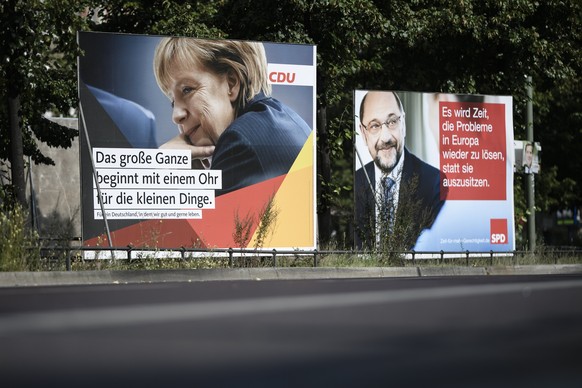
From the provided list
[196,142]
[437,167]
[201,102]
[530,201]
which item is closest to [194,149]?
[196,142]

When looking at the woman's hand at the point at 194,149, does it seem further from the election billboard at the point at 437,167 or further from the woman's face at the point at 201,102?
the election billboard at the point at 437,167

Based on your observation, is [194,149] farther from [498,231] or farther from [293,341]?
[293,341]

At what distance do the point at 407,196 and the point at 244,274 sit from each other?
6122 mm

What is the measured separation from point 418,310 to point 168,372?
4321 mm

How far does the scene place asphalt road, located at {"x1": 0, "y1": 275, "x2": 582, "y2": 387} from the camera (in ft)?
19.0

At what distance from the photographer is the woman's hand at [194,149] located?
860 inches

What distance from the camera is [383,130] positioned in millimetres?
24984

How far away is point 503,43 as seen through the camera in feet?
97.9

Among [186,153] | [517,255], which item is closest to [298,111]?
[186,153]

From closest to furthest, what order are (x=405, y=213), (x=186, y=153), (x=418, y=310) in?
(x=418, y=310) < (x=186, y=153) < (x=405, y=213)

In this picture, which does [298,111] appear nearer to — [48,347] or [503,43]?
[503,43]

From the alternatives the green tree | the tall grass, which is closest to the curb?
the tall grass

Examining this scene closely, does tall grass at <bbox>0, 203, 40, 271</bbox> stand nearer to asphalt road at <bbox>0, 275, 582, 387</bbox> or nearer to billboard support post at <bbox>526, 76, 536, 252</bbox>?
asphalt road at <bbox>0, 275, 582, 387</bbox>

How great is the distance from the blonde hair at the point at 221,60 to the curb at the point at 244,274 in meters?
4.50
